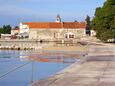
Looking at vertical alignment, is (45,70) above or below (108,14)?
below

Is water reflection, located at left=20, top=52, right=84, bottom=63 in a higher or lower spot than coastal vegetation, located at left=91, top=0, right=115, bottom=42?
lower

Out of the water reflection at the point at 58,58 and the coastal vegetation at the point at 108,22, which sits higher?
the coastal vegetation at the point at 108,22

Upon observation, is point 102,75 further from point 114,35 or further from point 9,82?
point 114,35

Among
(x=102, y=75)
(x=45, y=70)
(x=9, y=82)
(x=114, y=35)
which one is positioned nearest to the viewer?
(x=102, y=75)

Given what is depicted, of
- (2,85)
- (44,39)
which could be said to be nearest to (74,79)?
(2,85)

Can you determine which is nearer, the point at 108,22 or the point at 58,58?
the point at 58,58

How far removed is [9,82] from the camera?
2652cm

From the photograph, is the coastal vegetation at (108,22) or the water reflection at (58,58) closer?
the water reflection at (58,58)

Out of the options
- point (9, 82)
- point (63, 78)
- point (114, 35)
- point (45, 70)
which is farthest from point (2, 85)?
point (114, 35)

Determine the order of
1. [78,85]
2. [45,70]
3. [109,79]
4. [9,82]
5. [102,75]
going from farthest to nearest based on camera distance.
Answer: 1. [45,70]
2. [9,82]
3. [102,75]
4. [109,79]
5. [78,85]

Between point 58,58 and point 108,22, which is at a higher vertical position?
point 108,22

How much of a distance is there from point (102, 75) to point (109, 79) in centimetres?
225

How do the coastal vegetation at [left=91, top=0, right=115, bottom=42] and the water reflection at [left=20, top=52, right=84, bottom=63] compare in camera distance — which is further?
the coastal vegetation at [left=91, top=0, right=115, bottom=42]

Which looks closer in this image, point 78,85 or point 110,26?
point 78,85
